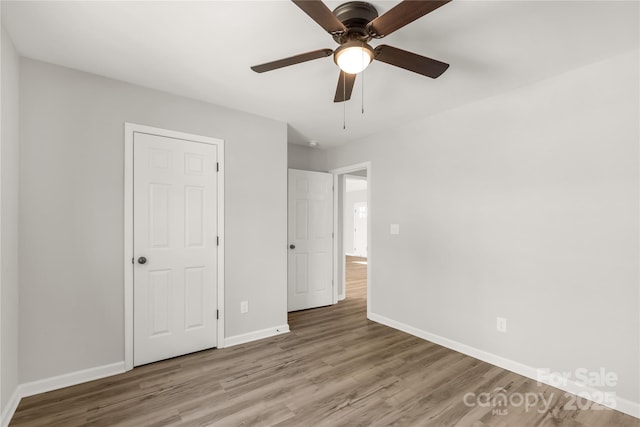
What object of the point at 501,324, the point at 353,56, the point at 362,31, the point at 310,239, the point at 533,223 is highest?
the point at 362,31

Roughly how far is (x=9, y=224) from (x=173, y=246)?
112 cm

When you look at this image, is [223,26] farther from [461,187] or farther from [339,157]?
[339,157]

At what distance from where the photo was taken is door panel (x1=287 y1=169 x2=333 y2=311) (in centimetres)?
435

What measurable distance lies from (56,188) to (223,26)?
1.83m

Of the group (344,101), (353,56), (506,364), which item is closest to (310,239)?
(344,101)

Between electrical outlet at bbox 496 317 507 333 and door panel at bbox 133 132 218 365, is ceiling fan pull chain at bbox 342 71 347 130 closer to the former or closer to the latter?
door panel at bbox 133 132 218 365

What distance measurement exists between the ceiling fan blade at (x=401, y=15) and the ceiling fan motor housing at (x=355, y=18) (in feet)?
0.25

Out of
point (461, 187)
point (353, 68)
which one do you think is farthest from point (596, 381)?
point (353, 68)

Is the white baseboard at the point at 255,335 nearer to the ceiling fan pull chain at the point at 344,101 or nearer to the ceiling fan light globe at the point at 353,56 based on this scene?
the ceiling fan pull chain at the point at 344,101

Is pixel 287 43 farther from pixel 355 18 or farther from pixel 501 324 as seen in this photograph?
pixel 501 324

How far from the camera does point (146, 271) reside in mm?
2688

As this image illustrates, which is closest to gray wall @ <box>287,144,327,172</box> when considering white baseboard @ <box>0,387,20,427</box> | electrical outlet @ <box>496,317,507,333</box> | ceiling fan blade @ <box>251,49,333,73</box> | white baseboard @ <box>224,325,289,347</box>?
white baseboard @ <box>224,325,289,347</box>

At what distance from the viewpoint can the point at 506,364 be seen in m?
2.66

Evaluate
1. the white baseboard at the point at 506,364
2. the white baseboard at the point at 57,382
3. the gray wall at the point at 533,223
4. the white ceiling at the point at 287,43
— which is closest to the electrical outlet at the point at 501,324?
the gray wall at the point at 533,223
